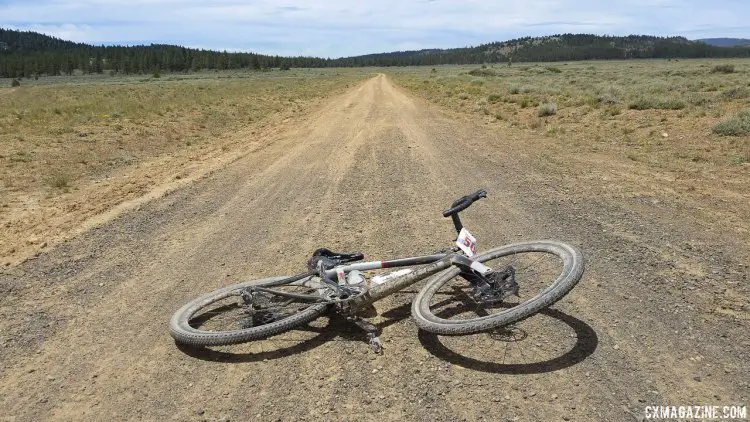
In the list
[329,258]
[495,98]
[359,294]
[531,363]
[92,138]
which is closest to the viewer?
[531,363]

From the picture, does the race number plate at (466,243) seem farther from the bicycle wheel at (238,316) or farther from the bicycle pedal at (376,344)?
the bicycle wheel at (238,316)

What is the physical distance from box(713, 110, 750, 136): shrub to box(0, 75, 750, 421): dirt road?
6.59 m

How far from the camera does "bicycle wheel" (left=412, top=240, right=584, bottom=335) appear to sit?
142 inches

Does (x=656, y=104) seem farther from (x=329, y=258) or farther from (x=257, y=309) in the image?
(x=257, y=309)

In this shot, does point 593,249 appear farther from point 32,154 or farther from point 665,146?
point 32,154

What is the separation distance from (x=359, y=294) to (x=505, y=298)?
130cm

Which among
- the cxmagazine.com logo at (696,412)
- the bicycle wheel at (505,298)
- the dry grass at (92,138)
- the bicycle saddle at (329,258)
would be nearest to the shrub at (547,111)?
the dry grass at (92,138)

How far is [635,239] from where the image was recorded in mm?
6141

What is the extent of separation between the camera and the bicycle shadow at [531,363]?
3672 millimetres

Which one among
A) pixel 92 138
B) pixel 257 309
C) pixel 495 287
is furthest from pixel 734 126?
pixel 92 138

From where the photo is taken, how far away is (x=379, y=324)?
176 inches

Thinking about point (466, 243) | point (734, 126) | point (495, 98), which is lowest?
point (466, 243)

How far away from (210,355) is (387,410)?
65.2 inches

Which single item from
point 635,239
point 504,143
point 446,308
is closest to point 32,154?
point 504,143
